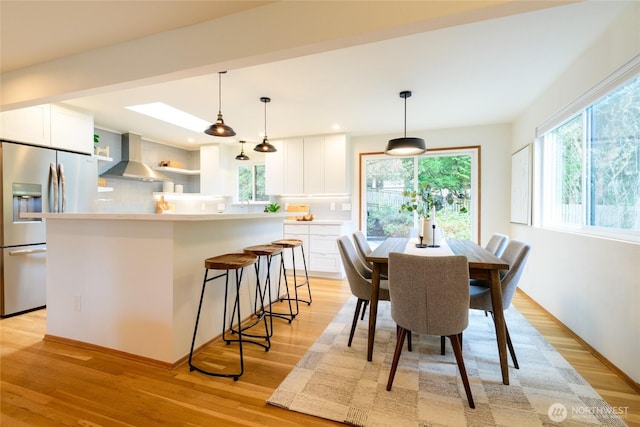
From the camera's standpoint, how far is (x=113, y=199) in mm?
4828

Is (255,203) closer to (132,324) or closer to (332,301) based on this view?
(332,301)

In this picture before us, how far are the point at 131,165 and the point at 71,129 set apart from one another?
110 centimetres

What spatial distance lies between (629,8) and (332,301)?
3582 millimetres

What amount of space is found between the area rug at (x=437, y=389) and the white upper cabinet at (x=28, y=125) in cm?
390

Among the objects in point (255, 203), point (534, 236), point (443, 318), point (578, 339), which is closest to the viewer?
point (443, 318)

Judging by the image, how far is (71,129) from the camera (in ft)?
11.9

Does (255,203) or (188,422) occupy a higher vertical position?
(255,203)

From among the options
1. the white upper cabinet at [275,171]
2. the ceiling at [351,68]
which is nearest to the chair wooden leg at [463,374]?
the ceiling at [351,68]

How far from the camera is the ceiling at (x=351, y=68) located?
1964 mm

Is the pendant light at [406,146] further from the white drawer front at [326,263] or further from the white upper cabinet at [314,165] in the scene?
the white drawer front at [326,263]

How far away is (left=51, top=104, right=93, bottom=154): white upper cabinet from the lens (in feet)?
11.4

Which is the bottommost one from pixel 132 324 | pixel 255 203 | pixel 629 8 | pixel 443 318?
pixel 132 324

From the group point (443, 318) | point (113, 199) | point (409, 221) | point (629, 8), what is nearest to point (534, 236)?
point (409, 221)

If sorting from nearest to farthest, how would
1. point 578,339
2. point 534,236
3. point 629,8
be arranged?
point 629,8, point 578,339, point 534,236
